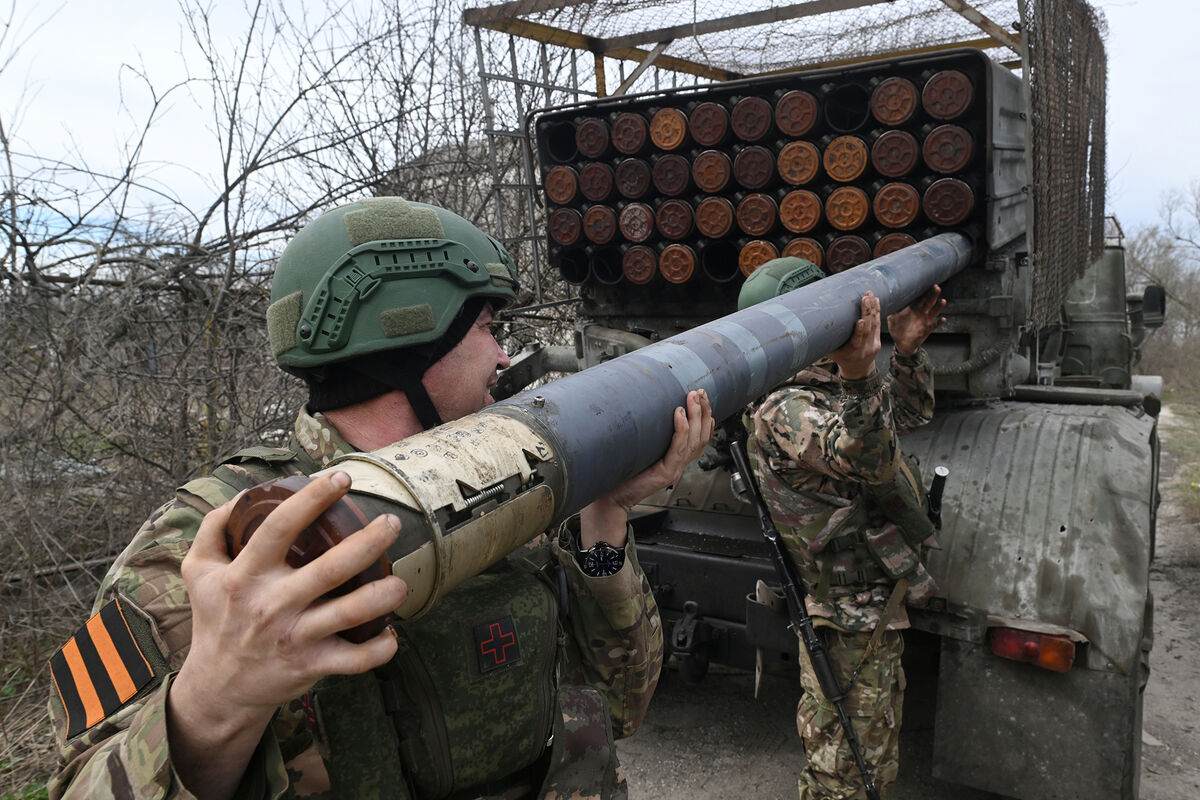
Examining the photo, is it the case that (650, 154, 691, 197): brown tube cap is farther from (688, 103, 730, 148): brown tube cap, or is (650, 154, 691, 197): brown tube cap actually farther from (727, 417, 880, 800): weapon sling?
(727, 417, 880, 800): weapon sling

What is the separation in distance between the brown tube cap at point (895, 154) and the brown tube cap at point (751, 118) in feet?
1.51

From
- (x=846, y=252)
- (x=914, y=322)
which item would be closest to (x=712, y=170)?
(x=846, y=252)

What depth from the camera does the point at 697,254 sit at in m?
3.77

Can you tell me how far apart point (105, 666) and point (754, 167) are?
316cm

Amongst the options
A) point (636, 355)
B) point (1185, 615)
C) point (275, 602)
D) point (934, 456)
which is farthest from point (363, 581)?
point (1185, 615)

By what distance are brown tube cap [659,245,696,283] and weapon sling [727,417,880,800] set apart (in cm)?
91

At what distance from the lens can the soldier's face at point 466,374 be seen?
140 centimetres

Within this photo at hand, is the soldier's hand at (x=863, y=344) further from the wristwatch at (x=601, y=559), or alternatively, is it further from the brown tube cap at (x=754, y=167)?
the brown tube cap at (x=754, y=167)

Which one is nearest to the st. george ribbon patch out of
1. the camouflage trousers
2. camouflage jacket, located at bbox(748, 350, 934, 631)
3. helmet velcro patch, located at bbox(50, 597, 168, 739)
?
helmet velcro patch, located at bbox(50, 597, 168, 739)

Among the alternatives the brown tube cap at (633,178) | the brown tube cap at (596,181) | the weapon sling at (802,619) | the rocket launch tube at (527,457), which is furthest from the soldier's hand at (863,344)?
the brown tube cap at (596,181)

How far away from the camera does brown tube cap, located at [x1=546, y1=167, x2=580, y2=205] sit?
3.93 m

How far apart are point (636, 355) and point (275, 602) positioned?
71 cm

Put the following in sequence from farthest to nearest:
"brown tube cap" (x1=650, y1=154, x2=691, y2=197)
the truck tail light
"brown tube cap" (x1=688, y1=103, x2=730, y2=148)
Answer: "brown tube cap" (x1=650, y1=154, x2=691, y2=197), "brown tube cap" (x1=688, y1=103, x2=730, y2=148), the truck tail light

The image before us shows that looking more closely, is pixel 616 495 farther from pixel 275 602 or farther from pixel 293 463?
pixel 275 602
